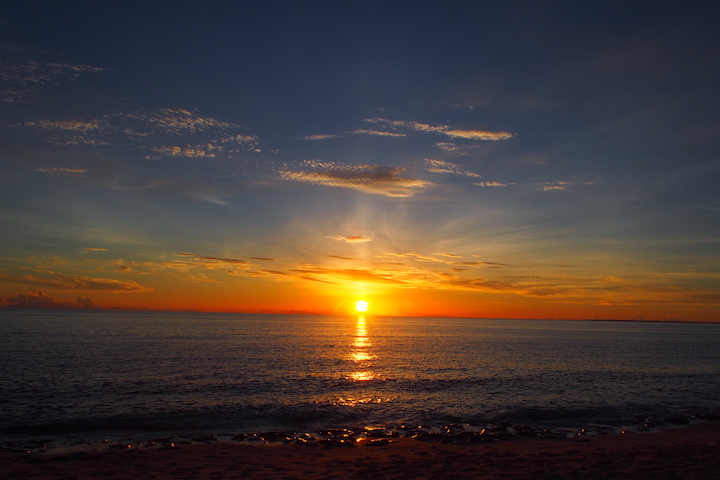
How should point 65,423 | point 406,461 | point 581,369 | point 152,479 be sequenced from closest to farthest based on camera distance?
point 152,479 → point 406,461 → point 65,423 → point 581,369

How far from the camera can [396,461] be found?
1808cm

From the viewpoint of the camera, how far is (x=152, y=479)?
15492 mm

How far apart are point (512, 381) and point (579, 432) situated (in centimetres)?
1860

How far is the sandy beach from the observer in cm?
1614

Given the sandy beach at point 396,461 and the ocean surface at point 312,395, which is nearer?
the sandy beach at point 396,461

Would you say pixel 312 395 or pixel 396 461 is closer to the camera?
pixel 396 461

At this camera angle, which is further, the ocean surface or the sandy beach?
the ocean surface

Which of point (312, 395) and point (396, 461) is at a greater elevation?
point (396, 461)

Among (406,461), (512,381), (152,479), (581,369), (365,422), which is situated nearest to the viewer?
(152,479)

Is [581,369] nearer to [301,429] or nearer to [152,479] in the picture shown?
[301,429]

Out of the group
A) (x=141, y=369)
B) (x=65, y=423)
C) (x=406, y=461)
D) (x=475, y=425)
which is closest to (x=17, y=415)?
(x=65, y=423)

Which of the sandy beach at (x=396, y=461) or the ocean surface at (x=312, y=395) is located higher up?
the sandy beach at (x=396, y=461)

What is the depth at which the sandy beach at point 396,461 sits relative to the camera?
16.1 m

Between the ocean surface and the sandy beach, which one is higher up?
the sandy beach
